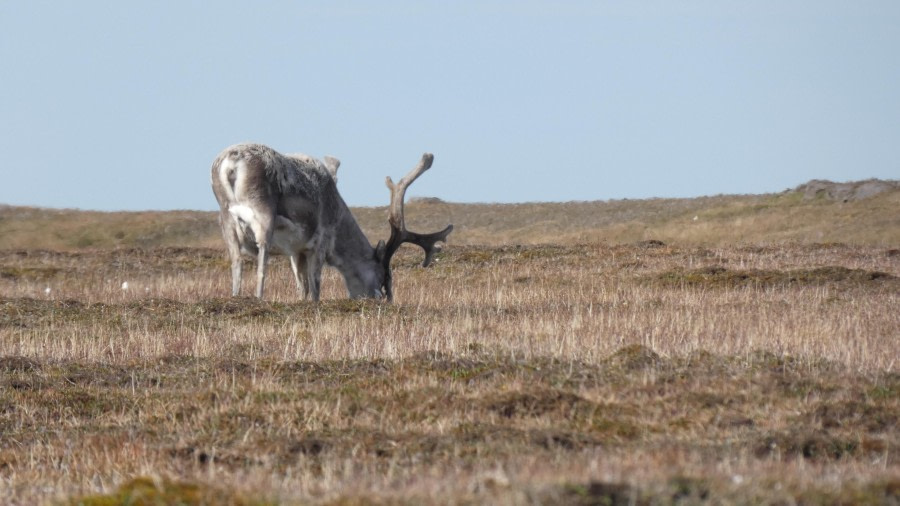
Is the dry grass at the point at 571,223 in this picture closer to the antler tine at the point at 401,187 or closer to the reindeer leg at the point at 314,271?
the antler tine at the point at 401,187

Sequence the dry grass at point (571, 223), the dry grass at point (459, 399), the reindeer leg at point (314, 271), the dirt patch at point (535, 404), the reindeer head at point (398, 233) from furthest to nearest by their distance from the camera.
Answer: the dry grass at point (571, 223)
the reindeer head at point (398, 233)
the reindeer leg at point (314, 271)
the dirt patch at point (535, 404)
the dry grass at point (459, 399)

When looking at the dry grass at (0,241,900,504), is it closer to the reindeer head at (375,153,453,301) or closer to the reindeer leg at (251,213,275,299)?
the reindeer leg at (251,213,275,299)

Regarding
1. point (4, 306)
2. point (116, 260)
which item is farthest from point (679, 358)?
point (116, 260)

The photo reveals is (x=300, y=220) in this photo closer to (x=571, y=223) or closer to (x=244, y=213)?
(x=244, y=213)

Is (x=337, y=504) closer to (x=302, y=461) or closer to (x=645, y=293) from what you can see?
(x=302, y=461)

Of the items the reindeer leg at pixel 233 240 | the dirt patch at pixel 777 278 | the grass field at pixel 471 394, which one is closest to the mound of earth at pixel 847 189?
the grass field at pixel 471 394

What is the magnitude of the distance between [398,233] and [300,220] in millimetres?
1746

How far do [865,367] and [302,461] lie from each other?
570cm

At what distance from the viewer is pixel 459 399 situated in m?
9.41

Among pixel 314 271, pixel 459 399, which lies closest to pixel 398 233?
pixel 314 271

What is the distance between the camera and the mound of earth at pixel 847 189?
44.6 metres

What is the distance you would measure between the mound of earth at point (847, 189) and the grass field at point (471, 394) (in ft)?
76.9

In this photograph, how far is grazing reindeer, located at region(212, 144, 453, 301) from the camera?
17.3m

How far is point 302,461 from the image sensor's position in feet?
24.2
